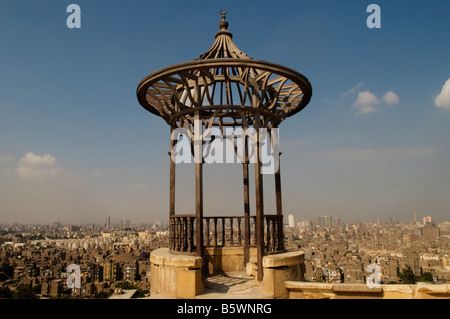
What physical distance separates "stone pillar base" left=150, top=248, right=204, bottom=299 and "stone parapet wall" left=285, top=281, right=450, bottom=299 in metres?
2.28

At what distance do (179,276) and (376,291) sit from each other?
403cm

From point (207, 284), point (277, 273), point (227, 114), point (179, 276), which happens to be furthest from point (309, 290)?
point (227, 114)

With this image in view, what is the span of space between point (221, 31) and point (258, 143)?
3.70m

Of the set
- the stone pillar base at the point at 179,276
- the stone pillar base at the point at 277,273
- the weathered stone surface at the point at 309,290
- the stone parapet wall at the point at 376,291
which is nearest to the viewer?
the stone parapet wall at the point at 376,291

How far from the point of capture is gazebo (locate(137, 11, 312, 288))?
24.4 feet

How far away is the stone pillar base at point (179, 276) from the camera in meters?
6.80

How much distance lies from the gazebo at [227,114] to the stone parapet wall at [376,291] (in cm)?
129

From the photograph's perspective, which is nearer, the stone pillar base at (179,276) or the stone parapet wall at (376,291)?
the stone parapet wall at (376,291)

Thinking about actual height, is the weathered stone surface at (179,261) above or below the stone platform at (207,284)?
above

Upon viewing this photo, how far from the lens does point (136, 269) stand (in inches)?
2633

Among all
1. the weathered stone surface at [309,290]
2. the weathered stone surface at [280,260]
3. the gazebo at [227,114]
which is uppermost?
the gazebo at [227,114]

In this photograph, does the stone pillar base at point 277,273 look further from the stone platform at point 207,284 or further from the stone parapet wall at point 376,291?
the stone parapet wall at point 376,291

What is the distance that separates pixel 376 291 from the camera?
20.5 feet

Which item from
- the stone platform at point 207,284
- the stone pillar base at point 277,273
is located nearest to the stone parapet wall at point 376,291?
the stone pillar base at point 277,273
